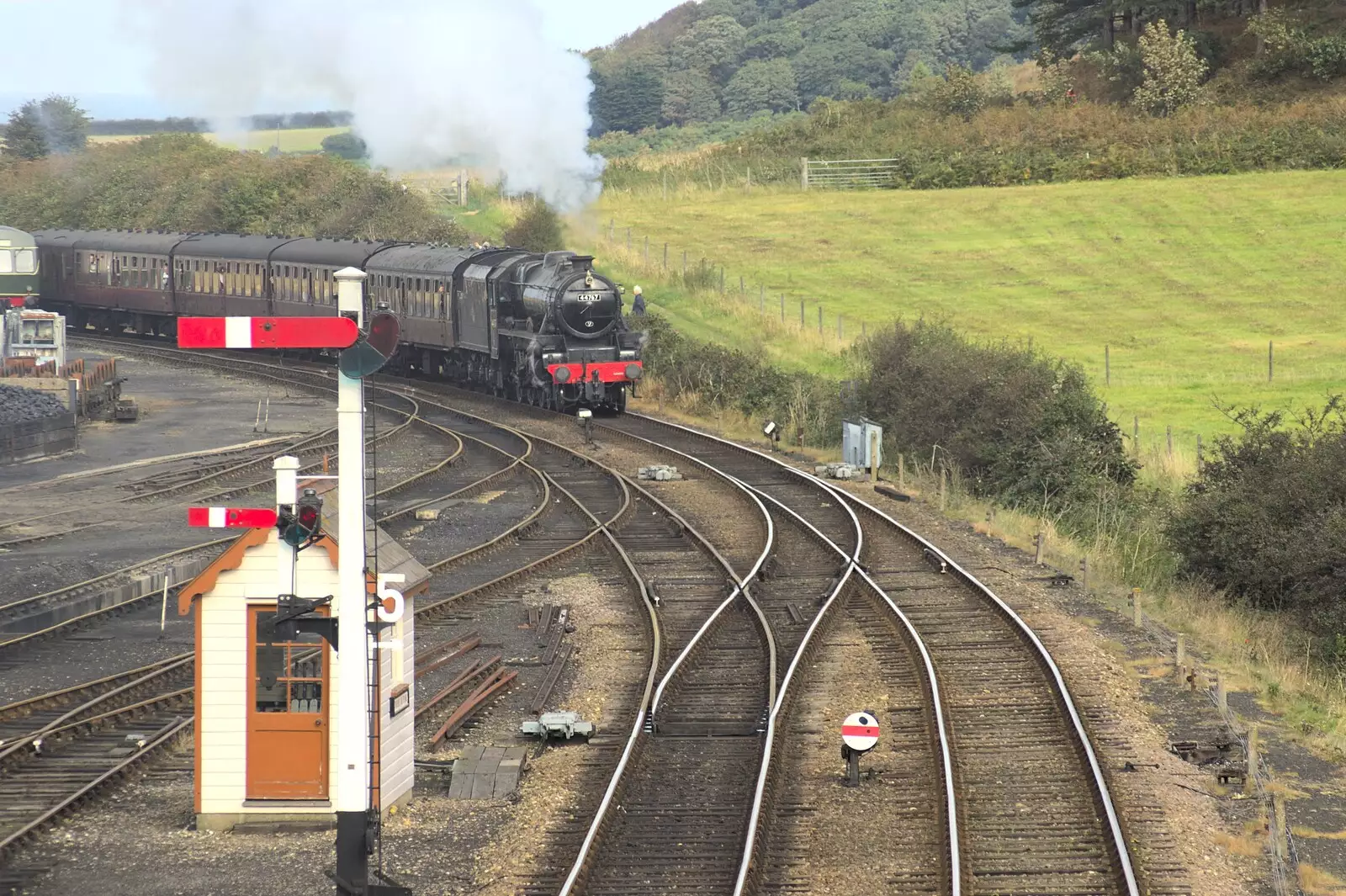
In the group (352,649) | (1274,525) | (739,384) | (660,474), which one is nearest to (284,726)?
(352,649)

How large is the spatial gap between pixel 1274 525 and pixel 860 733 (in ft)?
31.6

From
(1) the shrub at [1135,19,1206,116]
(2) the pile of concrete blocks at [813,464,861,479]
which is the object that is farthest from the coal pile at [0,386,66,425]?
(1) the shrub at [1135,19,1206,116]

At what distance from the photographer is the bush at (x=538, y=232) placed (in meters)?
53.6


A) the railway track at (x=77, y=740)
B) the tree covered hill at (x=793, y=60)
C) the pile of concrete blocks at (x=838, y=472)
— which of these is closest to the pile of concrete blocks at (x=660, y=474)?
the pile of concrete blocks at (x=838, y=472)

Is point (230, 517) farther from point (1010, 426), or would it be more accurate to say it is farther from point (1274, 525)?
point (1010, 426)

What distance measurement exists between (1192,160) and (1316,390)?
28.6 meters

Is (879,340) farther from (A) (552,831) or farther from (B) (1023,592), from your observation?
(A) (552,831)

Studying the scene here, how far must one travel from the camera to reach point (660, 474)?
2972 cm

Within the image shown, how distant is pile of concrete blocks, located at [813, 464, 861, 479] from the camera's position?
3055 cm

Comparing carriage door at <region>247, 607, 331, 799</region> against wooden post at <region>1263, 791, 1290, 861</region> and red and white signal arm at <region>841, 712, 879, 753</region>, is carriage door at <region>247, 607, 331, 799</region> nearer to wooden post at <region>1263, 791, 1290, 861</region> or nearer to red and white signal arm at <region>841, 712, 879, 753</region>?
red and white signal arm at <region>841, 712, 879, 753</region>

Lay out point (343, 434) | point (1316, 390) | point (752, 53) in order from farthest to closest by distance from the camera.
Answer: point (752, 53), point (1316, 390), point (343, 434)

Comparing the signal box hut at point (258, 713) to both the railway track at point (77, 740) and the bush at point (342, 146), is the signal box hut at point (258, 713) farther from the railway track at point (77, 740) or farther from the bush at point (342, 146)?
the bush at point (342, 146)

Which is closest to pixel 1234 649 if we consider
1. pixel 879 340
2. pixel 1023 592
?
pixel 1023 592

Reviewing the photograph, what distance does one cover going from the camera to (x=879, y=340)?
1398 inches
